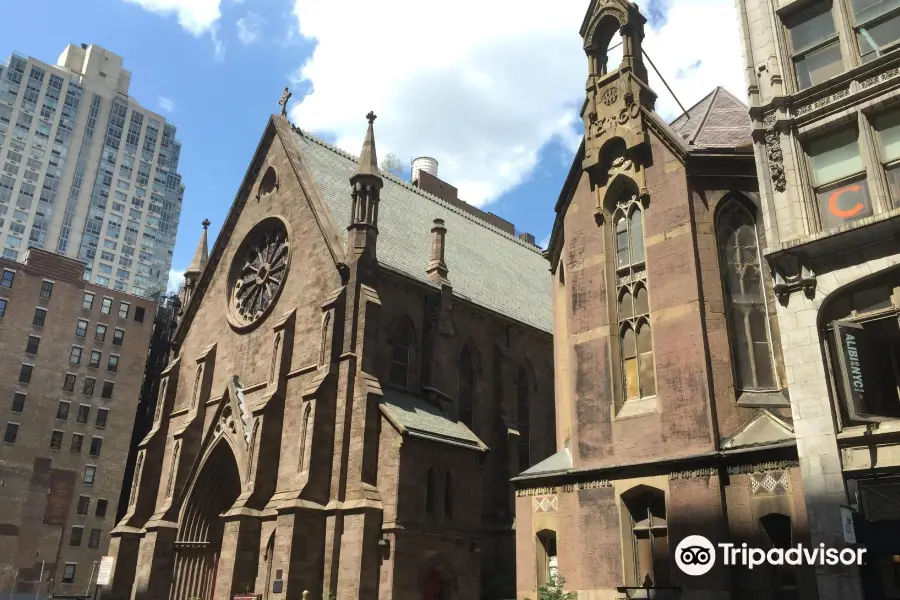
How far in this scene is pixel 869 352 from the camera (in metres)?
14.1

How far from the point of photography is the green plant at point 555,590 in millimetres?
16625

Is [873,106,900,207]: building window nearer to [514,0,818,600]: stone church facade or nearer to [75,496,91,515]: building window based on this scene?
[514,0,818,600]: stone church facade

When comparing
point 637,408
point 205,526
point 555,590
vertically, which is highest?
point 637,408

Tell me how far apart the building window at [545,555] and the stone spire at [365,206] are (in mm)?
13563

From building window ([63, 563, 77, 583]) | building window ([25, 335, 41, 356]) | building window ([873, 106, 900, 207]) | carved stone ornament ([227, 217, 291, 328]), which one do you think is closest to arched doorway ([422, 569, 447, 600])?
carved stone ornament ([227, 217, 291, 328])

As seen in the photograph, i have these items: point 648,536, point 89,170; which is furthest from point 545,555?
point 89,170

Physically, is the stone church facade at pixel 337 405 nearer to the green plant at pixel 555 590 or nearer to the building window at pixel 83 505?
the green plant at pixel 555 590

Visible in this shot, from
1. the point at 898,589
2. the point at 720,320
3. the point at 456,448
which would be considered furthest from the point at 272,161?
the point at 898,589

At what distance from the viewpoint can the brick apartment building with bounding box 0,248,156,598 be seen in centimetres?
5725

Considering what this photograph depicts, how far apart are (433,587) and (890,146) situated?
62.7 feet

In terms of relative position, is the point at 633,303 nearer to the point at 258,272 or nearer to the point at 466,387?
the point at 466,387

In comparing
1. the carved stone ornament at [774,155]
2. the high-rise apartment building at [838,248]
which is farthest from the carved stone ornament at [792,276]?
the carved stone ornament at [774,155]

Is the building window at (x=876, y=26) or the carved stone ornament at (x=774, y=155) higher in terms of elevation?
the building window at (x=876, y=26)

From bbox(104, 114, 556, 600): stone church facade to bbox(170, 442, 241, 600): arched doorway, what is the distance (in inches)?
2.4
